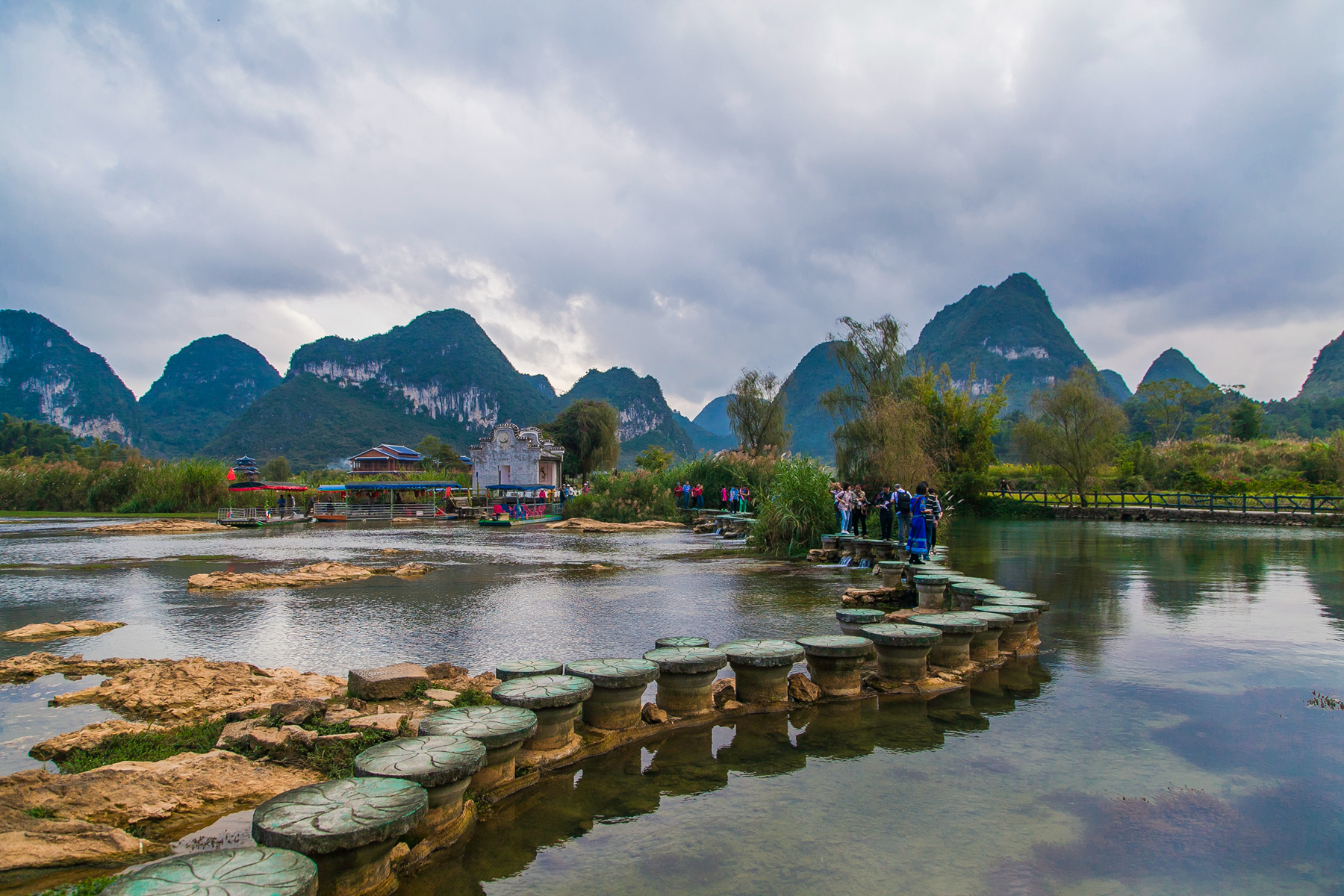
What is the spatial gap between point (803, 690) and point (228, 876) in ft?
14.1

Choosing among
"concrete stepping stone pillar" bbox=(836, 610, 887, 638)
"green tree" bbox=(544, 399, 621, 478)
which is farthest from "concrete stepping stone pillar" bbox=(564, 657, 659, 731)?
"green tree" bbox=(544, 399, 621, 478)

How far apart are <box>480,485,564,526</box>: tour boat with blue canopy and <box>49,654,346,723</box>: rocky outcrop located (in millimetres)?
24379

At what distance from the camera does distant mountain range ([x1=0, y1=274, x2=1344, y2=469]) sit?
10819 cm

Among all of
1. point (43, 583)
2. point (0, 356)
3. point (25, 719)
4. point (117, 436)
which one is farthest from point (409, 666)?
point (0, 356)

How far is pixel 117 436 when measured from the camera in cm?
11162

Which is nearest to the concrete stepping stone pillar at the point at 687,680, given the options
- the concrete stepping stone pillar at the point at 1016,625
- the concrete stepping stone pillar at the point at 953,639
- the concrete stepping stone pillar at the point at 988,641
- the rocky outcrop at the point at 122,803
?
the concrete stepping stone pillar at the point at 953,639

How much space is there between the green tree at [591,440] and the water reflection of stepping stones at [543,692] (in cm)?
5291

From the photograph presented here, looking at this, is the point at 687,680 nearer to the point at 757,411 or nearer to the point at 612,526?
the point at 612,526

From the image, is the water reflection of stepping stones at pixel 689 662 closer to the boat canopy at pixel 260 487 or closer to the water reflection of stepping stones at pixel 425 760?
the water reflection of stepping stones at pixel 425 760

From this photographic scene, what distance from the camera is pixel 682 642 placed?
6055mm

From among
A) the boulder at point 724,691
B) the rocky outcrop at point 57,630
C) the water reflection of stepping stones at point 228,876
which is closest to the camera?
the water reflection of stepping stones at point 228,876

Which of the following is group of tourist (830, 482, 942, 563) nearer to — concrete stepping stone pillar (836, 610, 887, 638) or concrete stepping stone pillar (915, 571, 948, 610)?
concrete stepping stone pillar (915, 571, 948, 610)

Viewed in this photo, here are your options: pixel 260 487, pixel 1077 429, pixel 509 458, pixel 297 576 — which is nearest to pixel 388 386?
pixel 509 458

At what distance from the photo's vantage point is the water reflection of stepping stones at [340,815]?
2688 mm
